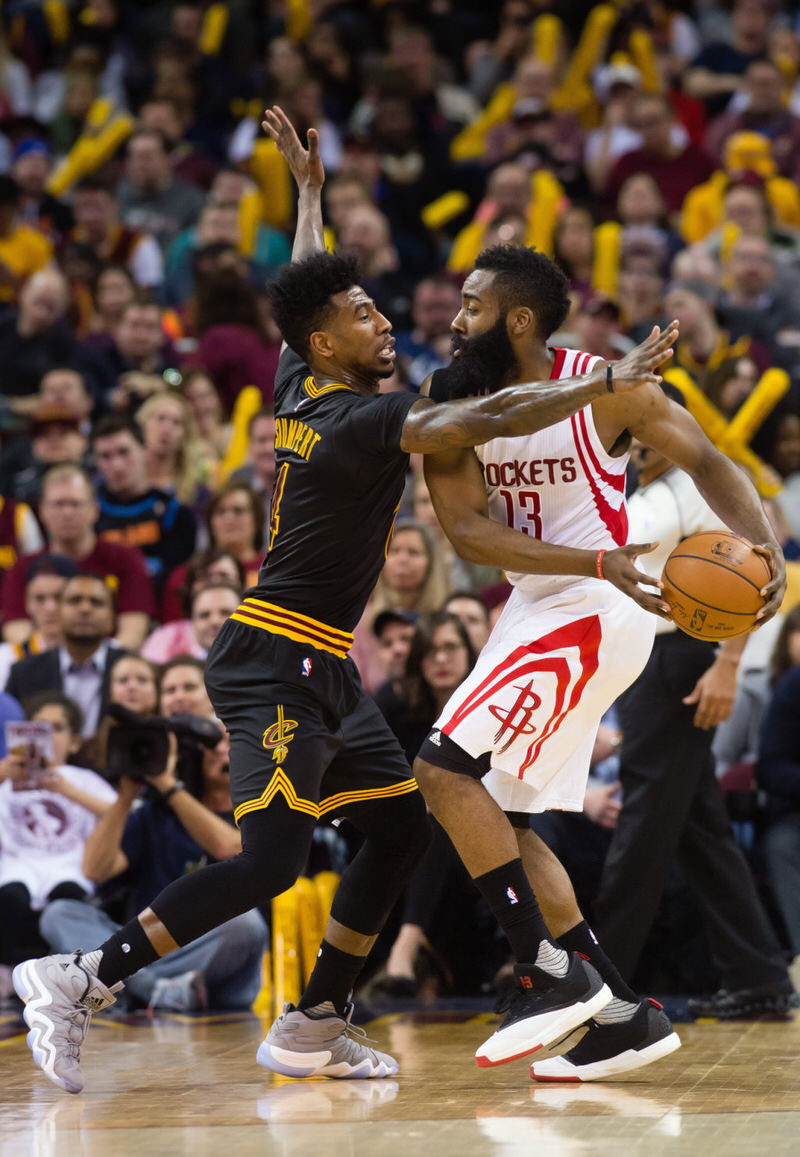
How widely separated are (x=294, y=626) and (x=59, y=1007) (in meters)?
1.22

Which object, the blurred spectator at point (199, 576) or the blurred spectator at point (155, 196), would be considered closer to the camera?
the blurred spectator at point (199, 576)

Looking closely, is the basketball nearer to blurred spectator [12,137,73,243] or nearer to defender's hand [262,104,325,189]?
defender's hand [262,104,325,189]

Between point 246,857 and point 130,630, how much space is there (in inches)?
168

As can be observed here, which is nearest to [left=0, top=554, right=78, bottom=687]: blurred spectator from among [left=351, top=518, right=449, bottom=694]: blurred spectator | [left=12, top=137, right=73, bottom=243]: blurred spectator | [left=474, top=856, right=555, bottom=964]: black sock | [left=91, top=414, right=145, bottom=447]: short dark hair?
[left=91, top=414, right=145, bottom=447]: short dark hair

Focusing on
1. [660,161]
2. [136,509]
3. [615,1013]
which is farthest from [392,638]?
[660,161]

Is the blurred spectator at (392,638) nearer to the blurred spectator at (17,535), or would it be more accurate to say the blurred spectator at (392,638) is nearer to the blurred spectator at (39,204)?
the blurred spectator at (17,535)

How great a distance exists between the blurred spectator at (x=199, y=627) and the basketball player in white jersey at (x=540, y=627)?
273 centimetres

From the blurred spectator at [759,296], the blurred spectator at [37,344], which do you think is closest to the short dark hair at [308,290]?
the blurred spectator at [759,296]

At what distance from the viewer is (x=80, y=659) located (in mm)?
7926

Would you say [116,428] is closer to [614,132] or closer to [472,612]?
[472,612]

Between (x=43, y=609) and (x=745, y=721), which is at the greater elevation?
(x=43, y=609)

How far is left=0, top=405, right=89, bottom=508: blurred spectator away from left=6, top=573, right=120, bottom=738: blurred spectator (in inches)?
76.8

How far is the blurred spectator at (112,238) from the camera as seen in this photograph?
12812 mm

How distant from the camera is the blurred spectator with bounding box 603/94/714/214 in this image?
12977 mm
